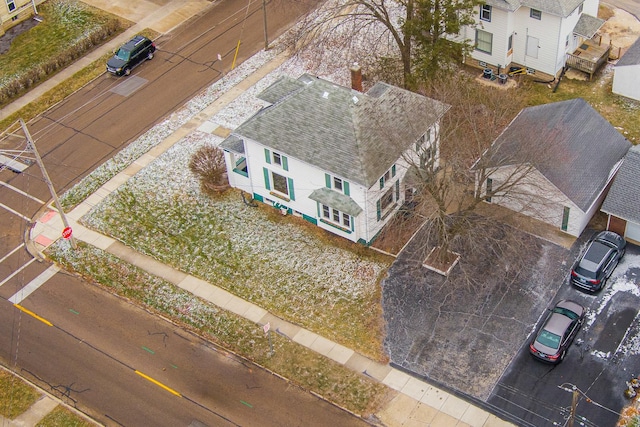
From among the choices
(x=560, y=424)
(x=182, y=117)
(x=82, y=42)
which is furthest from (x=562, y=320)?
(x=82, y=42)

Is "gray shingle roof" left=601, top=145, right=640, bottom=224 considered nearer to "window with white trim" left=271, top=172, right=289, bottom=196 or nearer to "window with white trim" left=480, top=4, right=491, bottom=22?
"window with white trim" left=480, top=4, right=491, bottom=22

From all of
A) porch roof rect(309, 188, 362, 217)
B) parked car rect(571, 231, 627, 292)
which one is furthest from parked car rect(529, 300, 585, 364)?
porch roof rect(309, 188, 362, 217)

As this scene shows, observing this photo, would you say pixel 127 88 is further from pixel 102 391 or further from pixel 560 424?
pixel 560 424

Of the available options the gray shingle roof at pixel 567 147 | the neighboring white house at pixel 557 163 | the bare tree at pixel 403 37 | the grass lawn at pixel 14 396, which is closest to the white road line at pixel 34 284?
the grass lawn at pixel 14 396

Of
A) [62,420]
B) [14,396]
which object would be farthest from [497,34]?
[14,396]

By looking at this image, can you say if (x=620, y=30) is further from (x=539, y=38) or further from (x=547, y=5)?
(x=547, y=5)
